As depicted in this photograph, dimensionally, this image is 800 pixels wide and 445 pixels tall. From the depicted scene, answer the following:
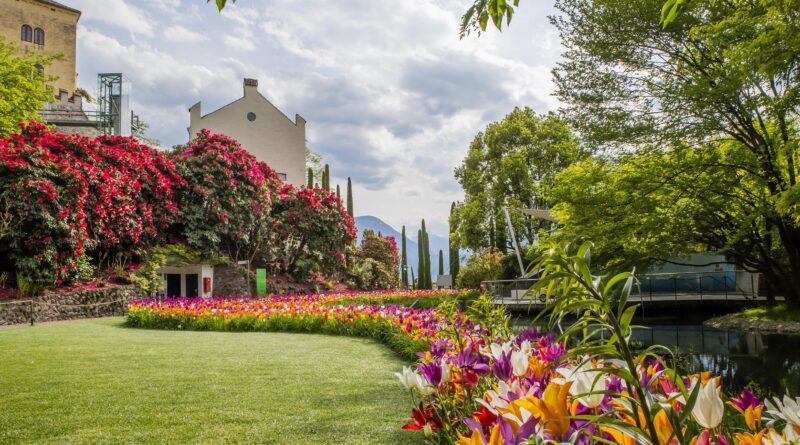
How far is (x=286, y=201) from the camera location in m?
26.4

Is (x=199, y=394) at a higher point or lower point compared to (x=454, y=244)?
lower

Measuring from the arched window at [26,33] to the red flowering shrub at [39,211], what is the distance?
2779 cm

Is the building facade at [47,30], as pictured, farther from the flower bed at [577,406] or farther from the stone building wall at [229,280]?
the flower bed at [577,406]

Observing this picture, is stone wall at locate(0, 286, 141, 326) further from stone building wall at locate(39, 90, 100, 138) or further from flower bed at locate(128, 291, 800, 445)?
stone building wall at locate(39, 90, 100, 138)

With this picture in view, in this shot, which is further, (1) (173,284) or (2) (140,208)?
(1) (173,284)

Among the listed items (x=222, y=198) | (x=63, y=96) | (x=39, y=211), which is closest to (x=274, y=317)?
(x=39, y=211)

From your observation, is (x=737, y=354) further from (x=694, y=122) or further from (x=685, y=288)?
(x=685, y=288)

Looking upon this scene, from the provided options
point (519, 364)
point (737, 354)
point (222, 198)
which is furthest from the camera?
point (222, 198)

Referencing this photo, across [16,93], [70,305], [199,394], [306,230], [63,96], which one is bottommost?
[199,394]

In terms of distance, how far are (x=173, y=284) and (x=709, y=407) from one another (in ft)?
79.8

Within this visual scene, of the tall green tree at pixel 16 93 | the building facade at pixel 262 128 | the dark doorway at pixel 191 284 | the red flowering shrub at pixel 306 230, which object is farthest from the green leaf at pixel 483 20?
the building facade at pixel 262 128

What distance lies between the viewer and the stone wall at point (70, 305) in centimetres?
1293

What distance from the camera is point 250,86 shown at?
3319 cm

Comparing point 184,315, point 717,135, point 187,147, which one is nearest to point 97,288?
point 184,315
